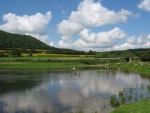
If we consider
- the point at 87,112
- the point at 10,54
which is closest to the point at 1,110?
the point at 87,112

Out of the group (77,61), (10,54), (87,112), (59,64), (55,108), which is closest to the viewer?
(87,112)

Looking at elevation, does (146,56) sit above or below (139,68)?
above

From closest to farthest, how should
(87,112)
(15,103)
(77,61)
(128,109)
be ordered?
(128,109) < (87,112) < (15,103) < (77,61)

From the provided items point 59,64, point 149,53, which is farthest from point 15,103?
point 149,53

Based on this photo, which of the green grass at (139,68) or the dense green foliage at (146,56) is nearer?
the green grass at (139,68)

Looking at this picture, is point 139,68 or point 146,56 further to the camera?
point 146,56

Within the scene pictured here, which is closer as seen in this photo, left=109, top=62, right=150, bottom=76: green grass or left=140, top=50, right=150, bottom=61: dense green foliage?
left=109, top=62, right=150, bottom=76: green grass

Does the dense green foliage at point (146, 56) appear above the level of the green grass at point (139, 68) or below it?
above

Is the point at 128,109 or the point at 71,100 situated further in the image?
the point at 71,100

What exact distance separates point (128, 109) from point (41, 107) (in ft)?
34.2

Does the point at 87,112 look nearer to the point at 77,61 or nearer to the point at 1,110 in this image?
the point at 1,110

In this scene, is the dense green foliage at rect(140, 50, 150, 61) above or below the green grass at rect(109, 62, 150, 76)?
above

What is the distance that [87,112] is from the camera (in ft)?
99.5

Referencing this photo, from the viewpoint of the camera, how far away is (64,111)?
30.9 m
